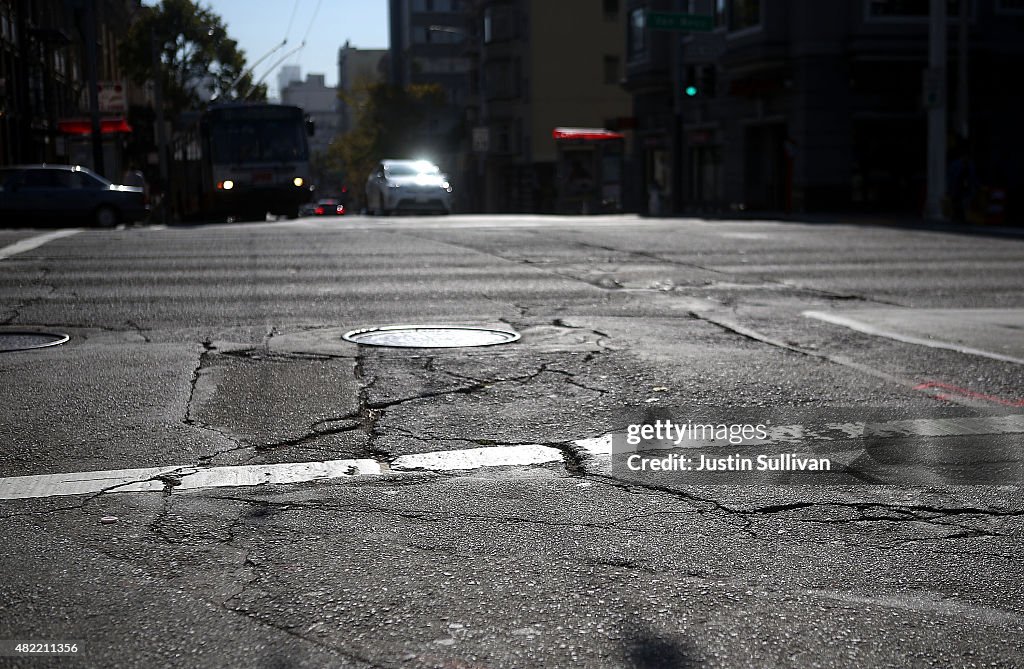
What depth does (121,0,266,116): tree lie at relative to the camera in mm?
54719

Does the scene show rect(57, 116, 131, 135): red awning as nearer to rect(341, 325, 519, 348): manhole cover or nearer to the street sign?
the street sign

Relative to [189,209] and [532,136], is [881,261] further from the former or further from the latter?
[532,136]

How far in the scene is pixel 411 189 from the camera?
34.4 meters

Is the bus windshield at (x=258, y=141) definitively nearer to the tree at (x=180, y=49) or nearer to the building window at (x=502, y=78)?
the tree at (x=180, y=49)

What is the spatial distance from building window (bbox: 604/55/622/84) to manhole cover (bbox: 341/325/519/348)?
58027mm

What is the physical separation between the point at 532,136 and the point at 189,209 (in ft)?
111

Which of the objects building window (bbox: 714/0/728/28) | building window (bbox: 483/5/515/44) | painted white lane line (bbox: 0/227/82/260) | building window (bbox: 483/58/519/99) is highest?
building window (bbox: 483/5/515/44)

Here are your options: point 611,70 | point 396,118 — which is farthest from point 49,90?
point 396,118

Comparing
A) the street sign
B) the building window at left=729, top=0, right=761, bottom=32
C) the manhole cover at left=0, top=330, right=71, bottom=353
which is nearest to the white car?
the street sign

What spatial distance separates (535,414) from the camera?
253 inches

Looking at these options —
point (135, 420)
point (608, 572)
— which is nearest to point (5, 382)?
point (135, 420)

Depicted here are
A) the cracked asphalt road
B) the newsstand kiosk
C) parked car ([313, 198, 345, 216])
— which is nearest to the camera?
the cracked asphalt road

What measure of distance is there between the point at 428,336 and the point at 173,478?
4.19 metres

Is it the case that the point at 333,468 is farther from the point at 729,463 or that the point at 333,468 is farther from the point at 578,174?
the point at 578,174
